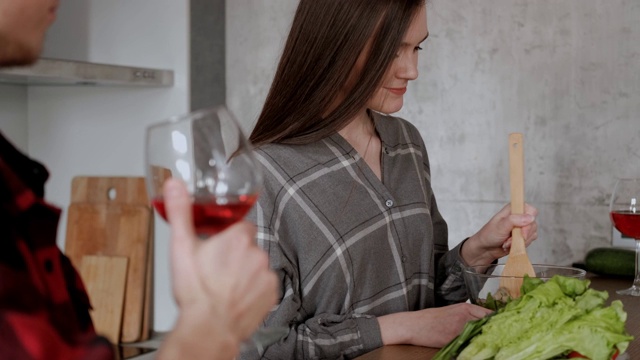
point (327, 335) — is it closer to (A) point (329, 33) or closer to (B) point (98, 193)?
(A) point (329, 33)

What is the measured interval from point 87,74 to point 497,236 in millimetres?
1505

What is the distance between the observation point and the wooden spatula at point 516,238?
141 cm

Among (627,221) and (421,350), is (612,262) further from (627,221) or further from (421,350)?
(421,350)

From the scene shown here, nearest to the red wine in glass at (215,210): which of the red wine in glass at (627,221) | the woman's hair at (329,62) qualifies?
the woman's hair at (329,62)

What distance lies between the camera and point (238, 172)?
76 centimetres

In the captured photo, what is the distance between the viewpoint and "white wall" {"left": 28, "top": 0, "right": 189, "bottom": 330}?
119 inches

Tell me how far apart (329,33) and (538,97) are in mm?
1323

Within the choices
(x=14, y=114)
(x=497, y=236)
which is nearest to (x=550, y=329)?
(x=497, y=236)

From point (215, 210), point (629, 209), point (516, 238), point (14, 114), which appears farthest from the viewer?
point (14, 114)

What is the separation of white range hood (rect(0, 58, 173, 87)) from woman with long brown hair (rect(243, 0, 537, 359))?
1.07 metres

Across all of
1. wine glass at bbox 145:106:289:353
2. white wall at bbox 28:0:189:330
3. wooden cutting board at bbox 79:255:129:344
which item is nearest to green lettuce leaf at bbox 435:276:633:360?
wine glass at bbox 145:106:289:353

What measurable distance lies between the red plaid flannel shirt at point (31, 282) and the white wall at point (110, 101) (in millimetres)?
2248

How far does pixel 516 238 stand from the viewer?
159 cm

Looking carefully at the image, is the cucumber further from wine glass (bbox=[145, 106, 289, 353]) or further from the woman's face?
wine glass (bbox=[145, 106, 289, 353])
